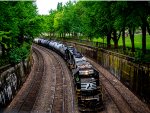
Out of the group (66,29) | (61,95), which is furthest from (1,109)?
(66,29)

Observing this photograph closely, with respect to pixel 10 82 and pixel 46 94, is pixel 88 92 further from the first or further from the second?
pixel 10 82

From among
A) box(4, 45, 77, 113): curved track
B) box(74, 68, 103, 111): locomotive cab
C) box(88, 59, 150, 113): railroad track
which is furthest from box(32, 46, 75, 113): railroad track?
box(88, 59, 150, 113): railroad track

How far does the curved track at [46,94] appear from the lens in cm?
2710

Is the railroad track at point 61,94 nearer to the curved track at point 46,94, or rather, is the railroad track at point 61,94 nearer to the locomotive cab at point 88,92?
the curved track at point 46,94

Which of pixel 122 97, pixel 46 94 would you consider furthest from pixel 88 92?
pixel 46 94

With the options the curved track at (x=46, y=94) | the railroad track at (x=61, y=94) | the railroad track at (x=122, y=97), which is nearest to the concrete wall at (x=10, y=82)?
the curved track at (x=46, y=94)

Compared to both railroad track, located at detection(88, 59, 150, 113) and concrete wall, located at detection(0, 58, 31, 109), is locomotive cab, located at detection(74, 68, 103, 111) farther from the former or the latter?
concrete wall, located at detection(0, 58, 31, 109)

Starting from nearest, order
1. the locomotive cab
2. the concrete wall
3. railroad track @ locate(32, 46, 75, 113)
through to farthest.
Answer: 1. the locomotive cab
2. railroad track @ locate(32, 46, 75, 113)
3. the concrete wall

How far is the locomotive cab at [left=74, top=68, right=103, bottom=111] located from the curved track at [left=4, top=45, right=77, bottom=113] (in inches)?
50.2

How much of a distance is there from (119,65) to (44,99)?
12209 mm

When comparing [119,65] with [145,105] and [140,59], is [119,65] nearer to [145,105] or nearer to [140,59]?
[140,59]

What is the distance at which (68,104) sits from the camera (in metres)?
28.1

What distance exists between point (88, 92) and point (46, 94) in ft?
24.9

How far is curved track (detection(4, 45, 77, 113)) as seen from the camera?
1067 inches
